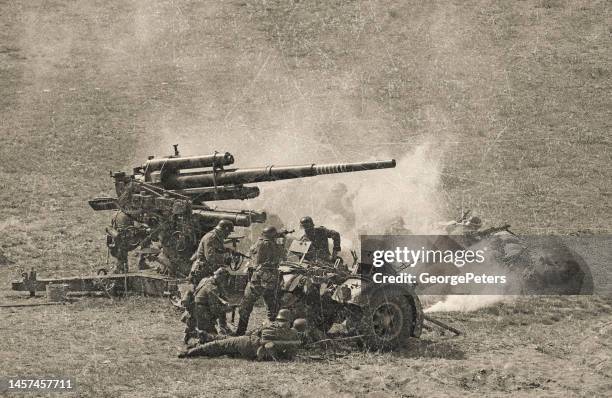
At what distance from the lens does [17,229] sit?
25656mm

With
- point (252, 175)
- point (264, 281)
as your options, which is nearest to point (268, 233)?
point (264, 281)

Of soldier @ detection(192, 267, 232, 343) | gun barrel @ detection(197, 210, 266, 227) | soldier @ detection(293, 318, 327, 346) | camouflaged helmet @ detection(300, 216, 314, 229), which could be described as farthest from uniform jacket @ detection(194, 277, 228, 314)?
gun barrel @ detection(197, 210, 266, 227)

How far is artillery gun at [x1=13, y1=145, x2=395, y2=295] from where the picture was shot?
1861cm

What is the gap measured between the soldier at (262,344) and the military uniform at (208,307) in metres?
0.37

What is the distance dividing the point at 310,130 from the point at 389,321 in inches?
882

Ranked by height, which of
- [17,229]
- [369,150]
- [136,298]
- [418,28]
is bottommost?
[136,298]

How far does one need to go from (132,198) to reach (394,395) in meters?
8.20

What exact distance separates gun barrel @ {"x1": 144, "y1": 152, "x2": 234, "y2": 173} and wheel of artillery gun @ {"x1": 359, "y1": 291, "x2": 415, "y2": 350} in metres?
5.23

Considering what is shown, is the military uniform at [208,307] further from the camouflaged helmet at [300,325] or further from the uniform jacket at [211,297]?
the camouflaged helmet at [300,325]

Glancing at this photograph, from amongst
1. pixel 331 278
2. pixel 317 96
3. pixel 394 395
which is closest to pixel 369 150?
pixel 317 96

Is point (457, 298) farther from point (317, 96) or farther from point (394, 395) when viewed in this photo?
point (317, 96)

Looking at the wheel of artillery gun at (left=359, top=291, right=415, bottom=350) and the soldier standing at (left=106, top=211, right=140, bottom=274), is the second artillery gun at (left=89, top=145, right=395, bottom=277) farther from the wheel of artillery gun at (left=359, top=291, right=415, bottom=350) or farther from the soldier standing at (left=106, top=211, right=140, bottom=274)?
the wheel of artillery gun at (left=359, top=291, right=415, bottom=350)

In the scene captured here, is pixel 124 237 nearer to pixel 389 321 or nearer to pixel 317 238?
pixel 317 238

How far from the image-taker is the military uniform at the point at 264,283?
49.3 feet
